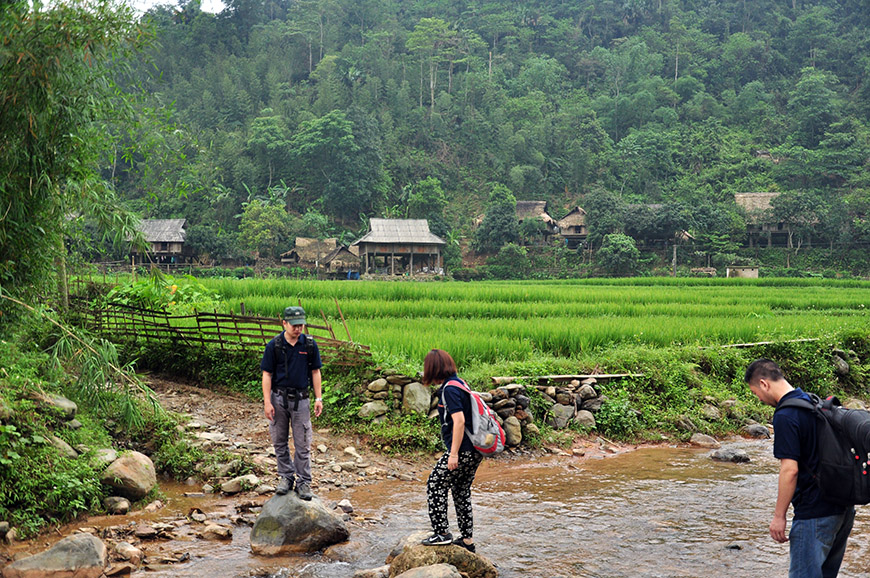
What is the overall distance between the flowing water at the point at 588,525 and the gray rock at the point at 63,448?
1046mm

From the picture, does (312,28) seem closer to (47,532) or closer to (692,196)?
(692,196)

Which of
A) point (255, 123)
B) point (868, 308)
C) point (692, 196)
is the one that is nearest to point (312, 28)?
point (255, 123)

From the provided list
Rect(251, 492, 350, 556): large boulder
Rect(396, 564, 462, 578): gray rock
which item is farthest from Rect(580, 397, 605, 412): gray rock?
Rect(396, 564, 462, 578): gray rock

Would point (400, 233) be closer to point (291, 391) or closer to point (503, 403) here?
point (503, 403)

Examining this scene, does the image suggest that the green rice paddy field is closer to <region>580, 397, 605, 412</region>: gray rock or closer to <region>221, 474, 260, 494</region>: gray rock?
<region>580, 397, 605, 412</region>: gray rock

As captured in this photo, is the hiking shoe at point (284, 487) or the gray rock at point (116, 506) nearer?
the hiking shoe at point (284, 487)

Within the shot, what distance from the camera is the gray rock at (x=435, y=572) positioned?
13.9 feet

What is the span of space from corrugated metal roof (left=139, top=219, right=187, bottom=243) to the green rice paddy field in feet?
80.3

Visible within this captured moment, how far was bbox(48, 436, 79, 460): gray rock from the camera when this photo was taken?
19.8ft

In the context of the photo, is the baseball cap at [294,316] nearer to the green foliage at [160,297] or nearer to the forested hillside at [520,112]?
the green foliage at [160,297]

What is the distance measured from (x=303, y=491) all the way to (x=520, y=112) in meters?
61.8

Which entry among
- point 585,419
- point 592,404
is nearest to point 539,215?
point 592,404

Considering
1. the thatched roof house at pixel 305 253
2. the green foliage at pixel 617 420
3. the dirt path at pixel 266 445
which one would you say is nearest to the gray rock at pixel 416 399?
the dirt path at pixel 266 445

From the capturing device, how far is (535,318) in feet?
46.5
